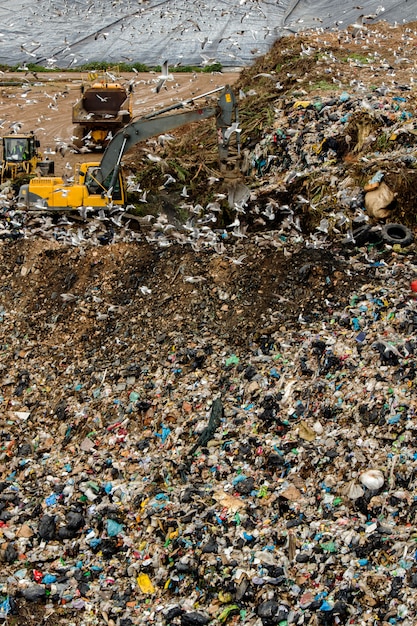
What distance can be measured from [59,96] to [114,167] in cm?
1028

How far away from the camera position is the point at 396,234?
26.3 ft

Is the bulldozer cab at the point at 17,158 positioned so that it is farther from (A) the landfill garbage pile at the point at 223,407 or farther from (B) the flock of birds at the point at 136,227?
(A) the landfill garbage pile at the point at 223,407

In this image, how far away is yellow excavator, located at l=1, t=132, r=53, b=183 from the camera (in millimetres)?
11812

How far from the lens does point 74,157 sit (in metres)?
14.6

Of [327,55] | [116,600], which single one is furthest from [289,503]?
[327,55]

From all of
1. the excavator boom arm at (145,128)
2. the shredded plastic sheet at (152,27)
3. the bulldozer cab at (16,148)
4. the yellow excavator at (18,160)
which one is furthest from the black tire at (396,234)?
the shredded plastic sheet at (152,27)

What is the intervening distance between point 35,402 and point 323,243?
4055 mm

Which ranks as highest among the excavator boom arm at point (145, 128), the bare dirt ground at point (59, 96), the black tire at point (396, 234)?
the excavator boom arm at point (145, 128)

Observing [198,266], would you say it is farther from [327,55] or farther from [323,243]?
[327,55]

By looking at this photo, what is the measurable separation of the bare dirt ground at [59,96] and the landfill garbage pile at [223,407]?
7.40 metres

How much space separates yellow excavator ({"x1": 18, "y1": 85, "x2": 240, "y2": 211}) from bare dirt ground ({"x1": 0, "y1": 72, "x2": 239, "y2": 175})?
5.16 m

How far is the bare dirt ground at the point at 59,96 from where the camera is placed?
16391 millimetres

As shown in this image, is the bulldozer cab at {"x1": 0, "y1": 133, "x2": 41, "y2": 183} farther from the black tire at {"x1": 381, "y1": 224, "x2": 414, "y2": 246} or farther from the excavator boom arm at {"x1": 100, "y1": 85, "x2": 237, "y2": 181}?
the black tire at {"x1": 381, "y1": 224, "x2": 414, "y2": 246}

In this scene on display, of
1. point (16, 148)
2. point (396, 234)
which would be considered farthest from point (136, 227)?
point (396, 234)
